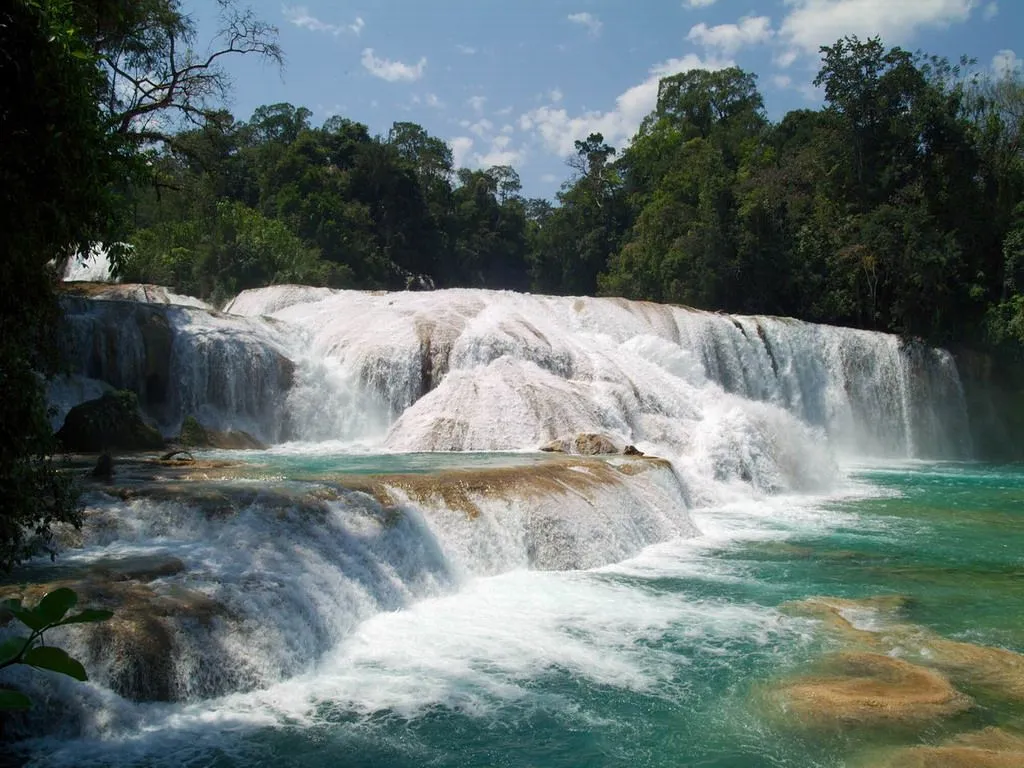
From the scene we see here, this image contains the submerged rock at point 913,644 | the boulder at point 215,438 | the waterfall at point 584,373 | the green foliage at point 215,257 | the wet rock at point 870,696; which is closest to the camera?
the wet rock at point 870,696

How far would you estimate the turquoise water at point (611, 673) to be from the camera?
5.68 m

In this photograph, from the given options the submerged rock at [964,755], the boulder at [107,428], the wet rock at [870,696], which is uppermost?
the boulder at [107,428]

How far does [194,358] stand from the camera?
17938 millimetres

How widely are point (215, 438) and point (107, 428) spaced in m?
3.07

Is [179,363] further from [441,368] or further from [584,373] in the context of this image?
[584,373]

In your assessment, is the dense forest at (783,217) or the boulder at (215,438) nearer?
the boulder at (215,438)

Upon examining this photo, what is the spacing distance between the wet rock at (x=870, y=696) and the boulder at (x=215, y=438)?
40.3ft

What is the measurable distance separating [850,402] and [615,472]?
52.4 ft

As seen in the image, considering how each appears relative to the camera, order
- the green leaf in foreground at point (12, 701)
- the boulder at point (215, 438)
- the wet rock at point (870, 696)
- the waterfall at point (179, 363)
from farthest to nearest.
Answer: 1. the waterfall at point (179, 363)
2. the boulder at point (215, 438)
3. the wet rock at point (870, 696)
4. the green leaf in foreground at point (12, 701)

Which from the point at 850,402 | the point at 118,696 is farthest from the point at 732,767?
the point at 850,402

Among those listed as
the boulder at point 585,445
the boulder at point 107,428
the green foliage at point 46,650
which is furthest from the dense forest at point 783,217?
the green foliage at point 46,650

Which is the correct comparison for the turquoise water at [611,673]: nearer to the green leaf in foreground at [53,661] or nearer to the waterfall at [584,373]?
the green leaf in foreground at [53,661]

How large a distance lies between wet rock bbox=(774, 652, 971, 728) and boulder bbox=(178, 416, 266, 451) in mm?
12296

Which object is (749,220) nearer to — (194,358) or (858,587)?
(194,358)
